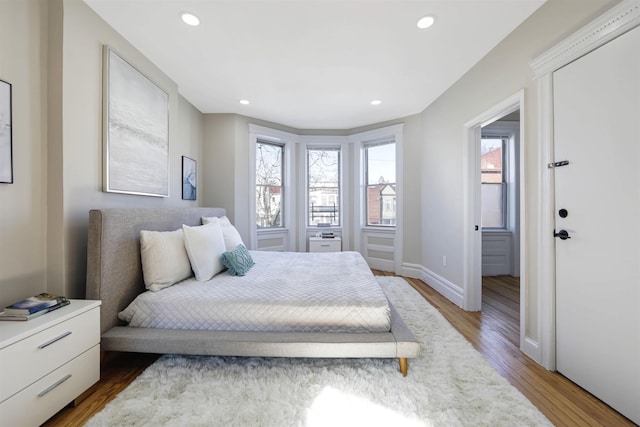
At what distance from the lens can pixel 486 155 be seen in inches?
176

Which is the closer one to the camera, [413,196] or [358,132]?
[413,196]

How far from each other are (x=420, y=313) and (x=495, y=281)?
2145 mm

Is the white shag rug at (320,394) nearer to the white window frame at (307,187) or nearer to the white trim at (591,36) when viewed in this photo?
the white trim at (591,36)

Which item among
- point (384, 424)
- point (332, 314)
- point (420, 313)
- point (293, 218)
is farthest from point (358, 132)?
point (384, 424)

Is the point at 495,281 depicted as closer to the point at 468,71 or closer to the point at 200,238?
the point at 468,71

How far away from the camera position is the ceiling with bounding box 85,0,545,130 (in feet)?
6.22

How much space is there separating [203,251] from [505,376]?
7.86ft

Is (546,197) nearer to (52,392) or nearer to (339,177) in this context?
(52,392)

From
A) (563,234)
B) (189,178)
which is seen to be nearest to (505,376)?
(563,234)

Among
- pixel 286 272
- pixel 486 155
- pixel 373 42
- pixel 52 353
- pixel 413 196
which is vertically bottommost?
pixel 52 353

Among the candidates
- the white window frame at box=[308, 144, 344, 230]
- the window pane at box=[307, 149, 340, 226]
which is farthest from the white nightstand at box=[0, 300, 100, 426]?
the window pane at box=[307, 149, 340, 226]

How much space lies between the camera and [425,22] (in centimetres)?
203

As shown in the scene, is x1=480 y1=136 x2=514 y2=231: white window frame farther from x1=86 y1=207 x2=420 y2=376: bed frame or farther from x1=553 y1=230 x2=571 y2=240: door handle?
x1=86 y1=207 x2=420 y2=376: bed frame

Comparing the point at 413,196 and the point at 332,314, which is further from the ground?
the point at 413,196
